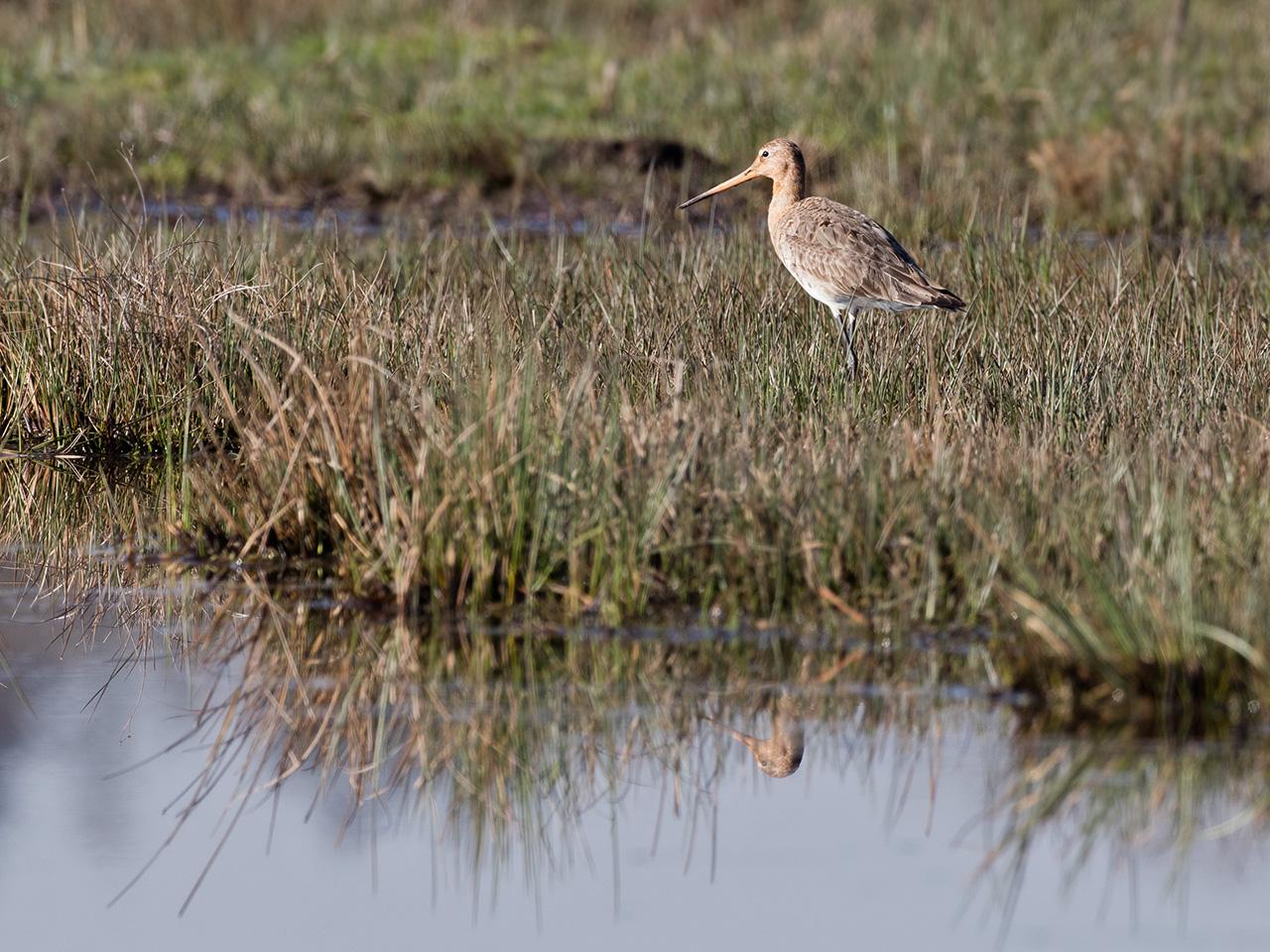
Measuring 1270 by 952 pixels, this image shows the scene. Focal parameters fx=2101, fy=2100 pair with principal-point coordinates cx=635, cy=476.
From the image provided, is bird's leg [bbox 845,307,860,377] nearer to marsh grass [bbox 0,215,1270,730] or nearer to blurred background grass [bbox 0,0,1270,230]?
marsh grass [bbox 0,215,1270,730]

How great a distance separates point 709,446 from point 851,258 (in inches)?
95.7

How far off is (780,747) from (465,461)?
1488mm

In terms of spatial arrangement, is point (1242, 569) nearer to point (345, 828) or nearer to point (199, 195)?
point (345, 828)

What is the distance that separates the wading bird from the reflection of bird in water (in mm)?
2636

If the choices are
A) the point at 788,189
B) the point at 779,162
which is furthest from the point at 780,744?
the point at 779,162

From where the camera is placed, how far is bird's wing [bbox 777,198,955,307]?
8.29 m

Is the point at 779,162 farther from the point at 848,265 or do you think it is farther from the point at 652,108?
the point at 652,108

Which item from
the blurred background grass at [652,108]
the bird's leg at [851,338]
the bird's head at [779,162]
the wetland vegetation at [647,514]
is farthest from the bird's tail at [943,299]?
the blurred background grass at [652,108]

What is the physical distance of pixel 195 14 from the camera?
20781 mm

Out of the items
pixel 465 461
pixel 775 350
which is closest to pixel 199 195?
pixel 775 350

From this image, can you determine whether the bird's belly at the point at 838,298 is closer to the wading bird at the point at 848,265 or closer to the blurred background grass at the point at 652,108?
the wading bird at the point at 848,265

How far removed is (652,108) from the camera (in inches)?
679

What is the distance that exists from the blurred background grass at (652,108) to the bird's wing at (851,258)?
3.76 metres

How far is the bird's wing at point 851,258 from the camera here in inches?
326
